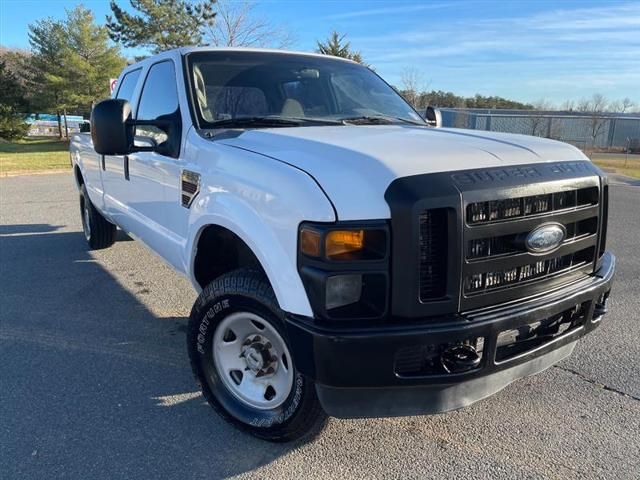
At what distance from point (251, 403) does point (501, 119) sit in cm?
3971

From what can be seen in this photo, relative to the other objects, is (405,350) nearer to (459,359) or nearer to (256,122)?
(459,359)

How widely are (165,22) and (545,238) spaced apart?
2881 cm

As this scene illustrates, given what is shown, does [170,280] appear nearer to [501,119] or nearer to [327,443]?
[327,443]

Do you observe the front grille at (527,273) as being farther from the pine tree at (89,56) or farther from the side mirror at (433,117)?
the pine tree at (89,56)

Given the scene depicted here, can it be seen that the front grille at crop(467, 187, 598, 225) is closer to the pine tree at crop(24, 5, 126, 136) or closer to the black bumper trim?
the black bumper trim

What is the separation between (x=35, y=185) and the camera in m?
13.0

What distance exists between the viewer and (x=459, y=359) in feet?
7.48

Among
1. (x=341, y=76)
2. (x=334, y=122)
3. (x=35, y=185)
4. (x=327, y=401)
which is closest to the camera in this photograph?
(x=327, y=401)

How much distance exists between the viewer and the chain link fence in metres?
36.7

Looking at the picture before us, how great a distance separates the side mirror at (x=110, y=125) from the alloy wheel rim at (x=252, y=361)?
4.18ft

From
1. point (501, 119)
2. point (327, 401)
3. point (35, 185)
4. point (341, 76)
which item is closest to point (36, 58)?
point (35, 185)

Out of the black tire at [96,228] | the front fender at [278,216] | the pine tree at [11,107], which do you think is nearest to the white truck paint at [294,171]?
the front fender at [278,216]

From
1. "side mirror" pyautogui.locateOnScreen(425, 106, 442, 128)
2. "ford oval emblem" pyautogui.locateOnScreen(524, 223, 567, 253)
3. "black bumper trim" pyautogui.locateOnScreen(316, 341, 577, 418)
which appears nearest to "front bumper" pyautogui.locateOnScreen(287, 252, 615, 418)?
"black bumper trim" pyautogui.locateOnScreen(316, 341, 577, 418)

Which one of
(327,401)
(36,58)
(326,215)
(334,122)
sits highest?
(36,58)
